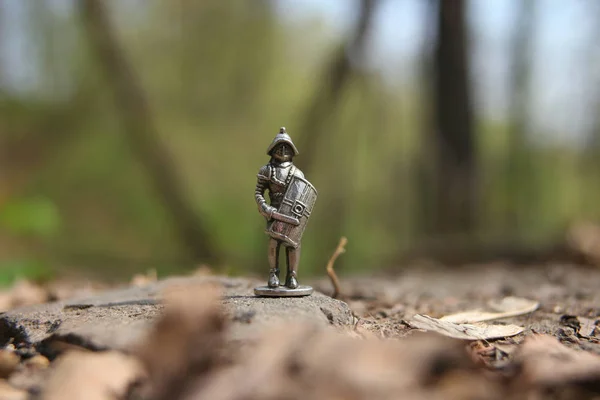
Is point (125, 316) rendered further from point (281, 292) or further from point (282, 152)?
point (282, 152)

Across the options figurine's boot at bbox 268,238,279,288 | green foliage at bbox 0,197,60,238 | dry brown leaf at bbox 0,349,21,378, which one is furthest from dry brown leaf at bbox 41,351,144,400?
green foliage at bbox 0,197,60,238

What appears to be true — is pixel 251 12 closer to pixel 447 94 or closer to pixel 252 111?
pixel 252 111

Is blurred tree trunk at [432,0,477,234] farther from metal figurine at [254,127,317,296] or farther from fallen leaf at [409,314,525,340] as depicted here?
fallen leaf at [409,314,525,340]

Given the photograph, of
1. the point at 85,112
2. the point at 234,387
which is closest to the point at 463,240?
the point at 234,387

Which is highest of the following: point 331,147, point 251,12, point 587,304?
point 251,12

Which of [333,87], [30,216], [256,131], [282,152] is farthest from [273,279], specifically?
[256,131]
